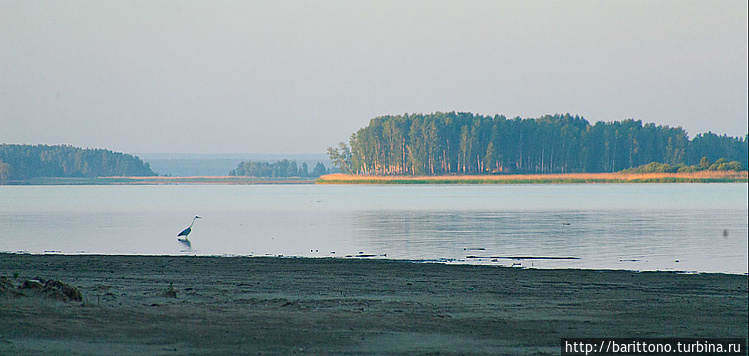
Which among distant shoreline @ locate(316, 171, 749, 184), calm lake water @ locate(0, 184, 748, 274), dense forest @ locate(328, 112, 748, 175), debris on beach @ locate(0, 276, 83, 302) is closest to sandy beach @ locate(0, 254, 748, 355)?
debris on beach @ locate(0, 276, 83, 302)

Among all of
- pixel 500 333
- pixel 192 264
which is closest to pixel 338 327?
pixel 500 333

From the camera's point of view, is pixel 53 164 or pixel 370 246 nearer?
pixel 370 246

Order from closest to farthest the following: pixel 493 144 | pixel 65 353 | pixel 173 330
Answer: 1. pixel 65 353
2. pixel 173 330
3. pixel 493 144

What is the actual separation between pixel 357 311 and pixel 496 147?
476 feet

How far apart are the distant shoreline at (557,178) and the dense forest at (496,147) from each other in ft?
8.79

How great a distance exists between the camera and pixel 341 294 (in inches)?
458

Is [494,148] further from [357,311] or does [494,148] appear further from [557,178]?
[357,311]

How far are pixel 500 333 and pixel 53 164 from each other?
205297 millimetres

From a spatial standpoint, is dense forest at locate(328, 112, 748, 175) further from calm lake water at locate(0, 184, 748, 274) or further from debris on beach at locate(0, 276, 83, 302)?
debris on beach at locate(0, 276, 83, 302)

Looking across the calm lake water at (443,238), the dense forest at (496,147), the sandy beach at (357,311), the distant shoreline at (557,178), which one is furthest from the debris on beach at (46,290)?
the dense forest at (496,147)

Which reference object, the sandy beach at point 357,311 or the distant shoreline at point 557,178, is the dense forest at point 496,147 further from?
the sandy beach at point 357,311

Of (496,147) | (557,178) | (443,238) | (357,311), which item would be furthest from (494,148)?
(357,311)

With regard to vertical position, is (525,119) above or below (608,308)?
above

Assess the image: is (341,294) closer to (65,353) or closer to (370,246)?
(65,353)
